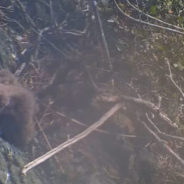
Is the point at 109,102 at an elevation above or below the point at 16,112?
below

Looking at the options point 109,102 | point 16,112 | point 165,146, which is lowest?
point 165,146

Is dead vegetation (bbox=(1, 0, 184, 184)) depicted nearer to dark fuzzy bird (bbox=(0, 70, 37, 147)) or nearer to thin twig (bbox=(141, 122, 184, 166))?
thin twig (bbox=(141, 122, 184, 166))

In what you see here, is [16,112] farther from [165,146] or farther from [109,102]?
[165,146]

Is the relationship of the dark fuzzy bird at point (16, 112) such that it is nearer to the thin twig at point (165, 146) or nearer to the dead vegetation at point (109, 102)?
the dead vegetation at point (109, 102)

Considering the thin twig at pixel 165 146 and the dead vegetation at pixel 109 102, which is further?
the dead vegetation at pixel 109 102

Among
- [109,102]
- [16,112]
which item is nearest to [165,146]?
[109,102]

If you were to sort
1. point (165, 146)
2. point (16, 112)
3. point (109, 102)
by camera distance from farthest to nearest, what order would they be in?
point (109, 102) → point (16, 112) → point (165, 146)

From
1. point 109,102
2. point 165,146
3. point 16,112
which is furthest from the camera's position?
point 109,102

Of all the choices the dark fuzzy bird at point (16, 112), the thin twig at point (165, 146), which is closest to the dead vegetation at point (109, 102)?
the thin twig at point (165, 146)

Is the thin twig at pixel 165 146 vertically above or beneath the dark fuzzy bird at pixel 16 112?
beneath

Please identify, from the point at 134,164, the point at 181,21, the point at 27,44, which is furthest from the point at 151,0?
the point at 134,164

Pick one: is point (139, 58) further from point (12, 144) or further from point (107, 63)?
point (12, 144)
